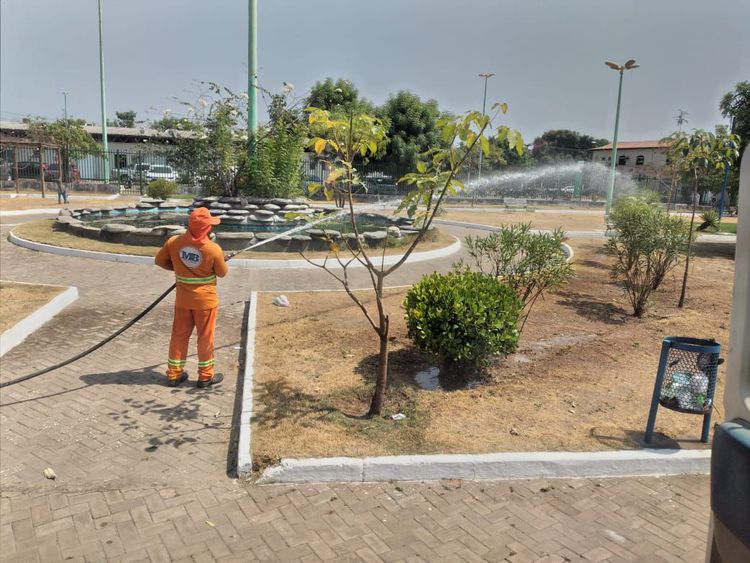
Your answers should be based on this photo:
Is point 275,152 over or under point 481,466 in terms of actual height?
over

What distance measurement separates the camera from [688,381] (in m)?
4.47

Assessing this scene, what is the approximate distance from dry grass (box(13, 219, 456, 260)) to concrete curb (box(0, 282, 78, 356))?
3.42 metres

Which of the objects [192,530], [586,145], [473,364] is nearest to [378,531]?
[192,530]

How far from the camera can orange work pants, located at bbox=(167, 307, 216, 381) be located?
5348 millimetres

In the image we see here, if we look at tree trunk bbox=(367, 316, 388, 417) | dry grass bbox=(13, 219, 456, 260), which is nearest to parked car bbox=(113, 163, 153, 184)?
dry grass bbox=(13, 219, 456, 260)

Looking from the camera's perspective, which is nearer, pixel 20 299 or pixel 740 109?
pixel 20 299

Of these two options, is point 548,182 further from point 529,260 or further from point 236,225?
point 529,260

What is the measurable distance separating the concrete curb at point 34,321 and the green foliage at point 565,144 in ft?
251

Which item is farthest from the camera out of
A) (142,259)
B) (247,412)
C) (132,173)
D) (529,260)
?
(132,173)

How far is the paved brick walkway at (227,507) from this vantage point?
323 cm

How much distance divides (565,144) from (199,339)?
87645mm

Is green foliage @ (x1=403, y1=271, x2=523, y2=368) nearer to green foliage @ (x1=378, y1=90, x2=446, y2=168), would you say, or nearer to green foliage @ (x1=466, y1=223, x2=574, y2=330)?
green foliage @ (x1=466, y1=223, x2=574, y2=330)

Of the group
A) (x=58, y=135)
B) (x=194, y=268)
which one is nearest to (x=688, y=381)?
(x=194, y=268)

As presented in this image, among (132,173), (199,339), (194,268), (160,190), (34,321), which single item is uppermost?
(132,173)
